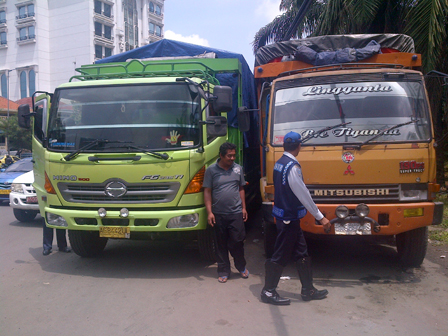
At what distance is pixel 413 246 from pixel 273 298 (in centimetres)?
216

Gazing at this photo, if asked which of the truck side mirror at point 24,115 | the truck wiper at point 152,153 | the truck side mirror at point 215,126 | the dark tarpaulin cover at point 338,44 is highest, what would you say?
the dark tarpaulin cover at point 338,44

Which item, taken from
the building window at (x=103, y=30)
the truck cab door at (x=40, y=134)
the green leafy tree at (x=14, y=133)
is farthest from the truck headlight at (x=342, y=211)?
the building window at (x=103, y=30)

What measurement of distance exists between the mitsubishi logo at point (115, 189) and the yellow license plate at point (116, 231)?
1.37 feet

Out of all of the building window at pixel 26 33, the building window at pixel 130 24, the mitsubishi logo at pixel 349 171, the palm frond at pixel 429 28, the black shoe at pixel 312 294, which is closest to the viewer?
the black shoe at pixel 312 294

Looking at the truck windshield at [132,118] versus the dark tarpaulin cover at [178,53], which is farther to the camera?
the dark tarpaulin cover at [178,53]

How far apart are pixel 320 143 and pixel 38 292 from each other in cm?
390

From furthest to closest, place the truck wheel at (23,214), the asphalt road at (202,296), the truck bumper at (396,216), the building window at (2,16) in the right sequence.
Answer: the building window at (2,16)
the truck wheel at (23,214)
the truck bumper at (396,216)
the asphalt road at (202,296)

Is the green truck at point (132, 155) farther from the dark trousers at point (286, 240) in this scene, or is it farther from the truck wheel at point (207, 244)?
the dark trousers at point (286, 240)

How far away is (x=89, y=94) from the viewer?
573 centimetres

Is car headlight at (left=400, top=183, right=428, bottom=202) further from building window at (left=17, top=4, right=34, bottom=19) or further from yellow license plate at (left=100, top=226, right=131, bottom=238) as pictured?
building window at (left=17, top=4, right=34, bottom=19)

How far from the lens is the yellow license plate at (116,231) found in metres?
5.41

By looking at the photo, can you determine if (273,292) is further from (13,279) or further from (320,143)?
(13,279)

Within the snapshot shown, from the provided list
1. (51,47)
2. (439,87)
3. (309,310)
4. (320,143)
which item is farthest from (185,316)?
(51,47)

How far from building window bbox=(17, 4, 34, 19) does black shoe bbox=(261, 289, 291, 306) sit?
6254 cm
